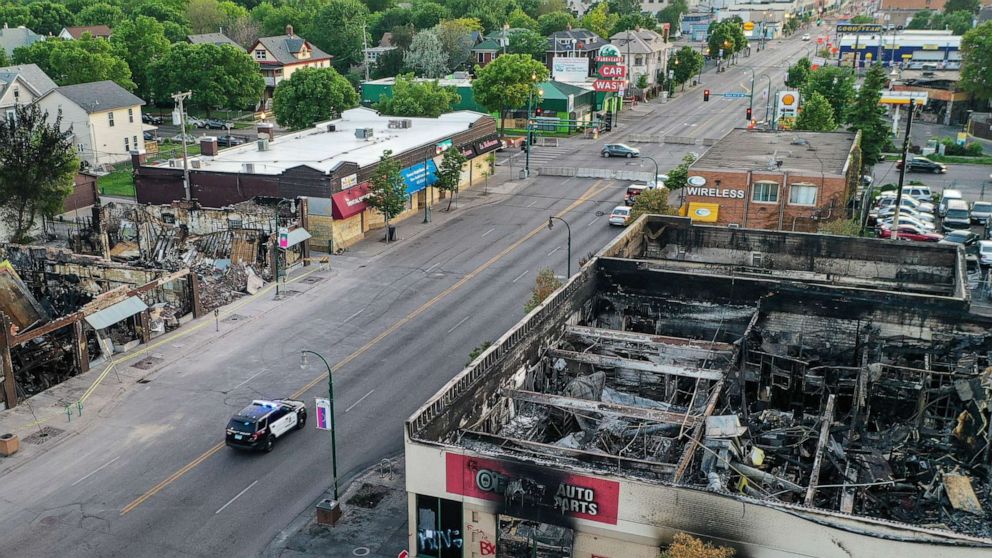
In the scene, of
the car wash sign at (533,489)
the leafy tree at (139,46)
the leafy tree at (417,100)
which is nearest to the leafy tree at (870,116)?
the leafy tree at (417,100)

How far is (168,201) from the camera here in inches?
2682

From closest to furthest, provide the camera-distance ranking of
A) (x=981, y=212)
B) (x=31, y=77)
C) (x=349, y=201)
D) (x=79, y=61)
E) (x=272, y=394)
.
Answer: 1. (x=272, y=394)
2. (x=349, y=201)
3. (x=981, y=212)
4. (x=31, y=77)
5. (x=79, y=61)

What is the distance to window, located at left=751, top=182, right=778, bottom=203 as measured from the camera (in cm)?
6334

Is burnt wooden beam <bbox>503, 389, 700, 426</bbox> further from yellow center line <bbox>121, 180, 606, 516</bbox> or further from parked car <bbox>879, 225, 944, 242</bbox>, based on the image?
parked car <bbox>879, 225, 944, 242</bbox>

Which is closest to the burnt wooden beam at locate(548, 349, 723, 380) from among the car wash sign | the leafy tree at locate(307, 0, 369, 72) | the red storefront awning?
the car wash sign

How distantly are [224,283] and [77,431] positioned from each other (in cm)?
1830

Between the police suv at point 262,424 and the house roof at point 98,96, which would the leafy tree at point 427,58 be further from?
the police suv at point 262,424

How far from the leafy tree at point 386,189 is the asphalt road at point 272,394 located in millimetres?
2887

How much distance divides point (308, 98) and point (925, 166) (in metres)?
66.0

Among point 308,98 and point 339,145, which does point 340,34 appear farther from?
point 339,145

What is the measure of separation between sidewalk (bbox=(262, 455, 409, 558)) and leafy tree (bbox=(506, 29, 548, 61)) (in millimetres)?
119157

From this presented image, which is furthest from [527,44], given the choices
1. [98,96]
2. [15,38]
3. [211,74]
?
[15,38]

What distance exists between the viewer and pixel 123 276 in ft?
169

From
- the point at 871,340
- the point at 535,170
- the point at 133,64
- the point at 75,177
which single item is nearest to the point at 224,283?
the point at 75,177
